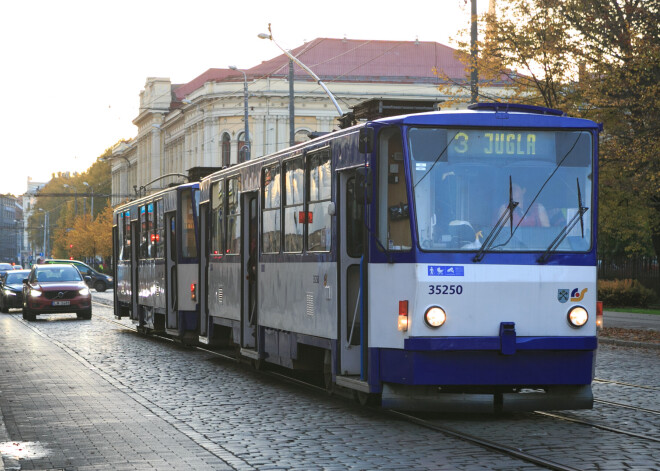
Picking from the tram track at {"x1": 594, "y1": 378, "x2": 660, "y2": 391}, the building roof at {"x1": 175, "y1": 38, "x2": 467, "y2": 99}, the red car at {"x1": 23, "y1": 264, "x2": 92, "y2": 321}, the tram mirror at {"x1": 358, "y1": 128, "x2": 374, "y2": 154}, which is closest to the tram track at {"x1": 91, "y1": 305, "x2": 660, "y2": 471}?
the tram track at {"x1": 594, "y1": 378, "x2": 660, "y2": 391}

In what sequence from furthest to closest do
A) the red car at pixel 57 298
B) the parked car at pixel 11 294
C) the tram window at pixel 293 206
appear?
the parked car at pixel 11 294
the red car at pixel 57 298
the tram window at pixel 293 206

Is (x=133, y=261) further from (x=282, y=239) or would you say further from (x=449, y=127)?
(x=449, y=127)

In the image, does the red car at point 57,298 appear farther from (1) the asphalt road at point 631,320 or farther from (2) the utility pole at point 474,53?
(1) the asphalt road at point 631,320

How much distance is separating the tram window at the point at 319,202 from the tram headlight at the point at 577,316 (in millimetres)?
2618

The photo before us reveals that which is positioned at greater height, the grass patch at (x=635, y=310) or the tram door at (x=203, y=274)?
the tram door at (x=203, y=274)

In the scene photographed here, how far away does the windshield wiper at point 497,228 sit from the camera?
36.0 ft

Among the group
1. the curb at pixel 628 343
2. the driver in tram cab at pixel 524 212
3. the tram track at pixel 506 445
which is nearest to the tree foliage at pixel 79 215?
the curb at pixel 628 343

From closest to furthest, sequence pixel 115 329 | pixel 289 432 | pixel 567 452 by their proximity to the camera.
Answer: pixel 567 452 → pixel 289 432 → pixel 115 329

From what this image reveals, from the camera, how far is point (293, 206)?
13852 millimetres

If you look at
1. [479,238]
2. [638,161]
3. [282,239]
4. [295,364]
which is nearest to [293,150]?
[282,239]

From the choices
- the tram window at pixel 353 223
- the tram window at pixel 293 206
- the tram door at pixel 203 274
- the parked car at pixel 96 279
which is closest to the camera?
the tram window at pixel 353 223

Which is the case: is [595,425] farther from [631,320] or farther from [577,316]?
[631,320]

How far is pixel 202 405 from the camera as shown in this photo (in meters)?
12.9

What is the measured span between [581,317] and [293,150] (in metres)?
4.29
